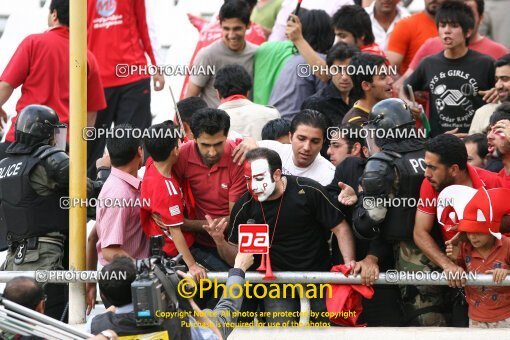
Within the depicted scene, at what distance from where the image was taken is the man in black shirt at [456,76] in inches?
417

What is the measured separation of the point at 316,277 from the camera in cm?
849

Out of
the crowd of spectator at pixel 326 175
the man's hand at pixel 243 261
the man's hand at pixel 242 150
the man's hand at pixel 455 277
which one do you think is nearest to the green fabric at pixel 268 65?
the crowd of spectator at pixel 326 175

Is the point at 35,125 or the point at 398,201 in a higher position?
the point at 35,125

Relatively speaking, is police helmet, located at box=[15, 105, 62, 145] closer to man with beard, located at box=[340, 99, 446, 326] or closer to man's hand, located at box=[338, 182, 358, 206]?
man's hand, located at box=[338, 182, 358, 206]

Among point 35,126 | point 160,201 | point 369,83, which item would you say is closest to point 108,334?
point 160,201

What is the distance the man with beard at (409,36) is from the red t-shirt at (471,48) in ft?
1.32

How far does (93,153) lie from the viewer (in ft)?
37.2

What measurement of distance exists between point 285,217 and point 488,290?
1324mm

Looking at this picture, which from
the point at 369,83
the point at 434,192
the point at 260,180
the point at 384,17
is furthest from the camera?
the point at 384,17

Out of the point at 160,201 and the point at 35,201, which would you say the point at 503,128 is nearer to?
the point at 160,201

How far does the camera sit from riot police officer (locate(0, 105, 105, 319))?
A: 915 cm

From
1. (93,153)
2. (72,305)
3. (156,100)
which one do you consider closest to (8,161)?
(72,305)

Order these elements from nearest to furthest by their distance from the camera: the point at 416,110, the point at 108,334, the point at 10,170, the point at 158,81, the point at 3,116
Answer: the point at 108,334
the point at 10,170
the point at 416,110
the point at 3,116
the point at 158,81

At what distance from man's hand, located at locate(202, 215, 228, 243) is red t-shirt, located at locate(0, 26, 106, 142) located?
2245 millimetres
